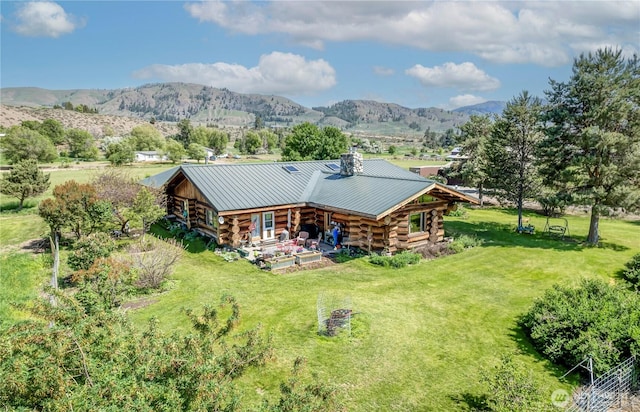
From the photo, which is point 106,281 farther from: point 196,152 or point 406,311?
point 196,152

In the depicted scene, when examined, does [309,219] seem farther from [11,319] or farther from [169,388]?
[169,388]

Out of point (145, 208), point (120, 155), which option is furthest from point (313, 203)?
point (120, 155)

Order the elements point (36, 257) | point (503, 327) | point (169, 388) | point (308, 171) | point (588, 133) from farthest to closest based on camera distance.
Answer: point (308, 171), point (588, 133), point (36, 257), point (503, 327), point (169, 388)

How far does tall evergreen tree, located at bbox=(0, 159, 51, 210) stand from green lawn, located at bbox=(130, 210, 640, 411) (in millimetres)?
21634

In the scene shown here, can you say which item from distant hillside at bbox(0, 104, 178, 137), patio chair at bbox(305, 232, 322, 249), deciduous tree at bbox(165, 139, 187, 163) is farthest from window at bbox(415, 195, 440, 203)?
distant hillside at bbox(0, 104, 178, 137)

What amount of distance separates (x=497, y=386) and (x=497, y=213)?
98.6ft

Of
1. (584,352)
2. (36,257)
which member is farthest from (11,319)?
(584,352)

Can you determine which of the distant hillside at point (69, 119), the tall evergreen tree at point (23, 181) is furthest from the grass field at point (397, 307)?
the distant hillside at point (69, 119)

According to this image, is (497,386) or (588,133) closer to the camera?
(497,386)

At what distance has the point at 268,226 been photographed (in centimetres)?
2291

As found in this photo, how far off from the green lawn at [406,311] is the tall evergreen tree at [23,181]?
21.6 m

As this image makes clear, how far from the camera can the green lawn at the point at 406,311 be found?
32.6ft

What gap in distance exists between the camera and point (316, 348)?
37.3 ft

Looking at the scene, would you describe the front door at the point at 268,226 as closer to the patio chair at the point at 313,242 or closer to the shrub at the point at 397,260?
the patio chair at the point at 313,242
